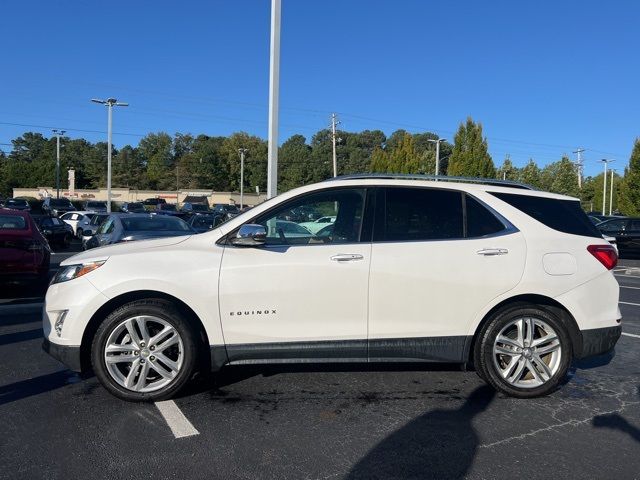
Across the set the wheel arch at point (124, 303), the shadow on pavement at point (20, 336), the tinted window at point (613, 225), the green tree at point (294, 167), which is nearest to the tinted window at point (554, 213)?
the wheel arch at point (124, 303)

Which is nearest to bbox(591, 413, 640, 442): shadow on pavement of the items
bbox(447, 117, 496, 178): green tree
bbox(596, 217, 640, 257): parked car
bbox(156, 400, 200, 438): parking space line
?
bbox(156, 400, 200, 438): parking space line

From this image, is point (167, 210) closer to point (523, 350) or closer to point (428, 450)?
point (523, 350)

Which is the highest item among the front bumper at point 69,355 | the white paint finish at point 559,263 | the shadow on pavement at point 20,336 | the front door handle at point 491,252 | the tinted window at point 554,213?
the tinted window at point 554,213

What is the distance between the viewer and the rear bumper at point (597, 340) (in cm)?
A: 464

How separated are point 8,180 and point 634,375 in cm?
9708

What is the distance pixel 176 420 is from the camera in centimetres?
410

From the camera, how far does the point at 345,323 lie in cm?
439

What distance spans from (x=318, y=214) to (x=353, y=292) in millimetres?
837

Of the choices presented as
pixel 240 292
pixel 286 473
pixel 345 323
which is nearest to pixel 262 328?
pixel 240 292

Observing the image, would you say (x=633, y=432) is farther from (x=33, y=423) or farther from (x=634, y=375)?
(x=33, y=423)

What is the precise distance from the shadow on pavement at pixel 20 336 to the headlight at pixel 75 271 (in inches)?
92.6

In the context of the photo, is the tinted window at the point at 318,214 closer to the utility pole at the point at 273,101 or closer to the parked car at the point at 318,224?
the parked car at the point at 318,224

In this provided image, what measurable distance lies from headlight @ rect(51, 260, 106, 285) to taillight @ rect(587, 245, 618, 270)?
4.04m

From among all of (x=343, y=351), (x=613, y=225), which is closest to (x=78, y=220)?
(x=613, y=225)
